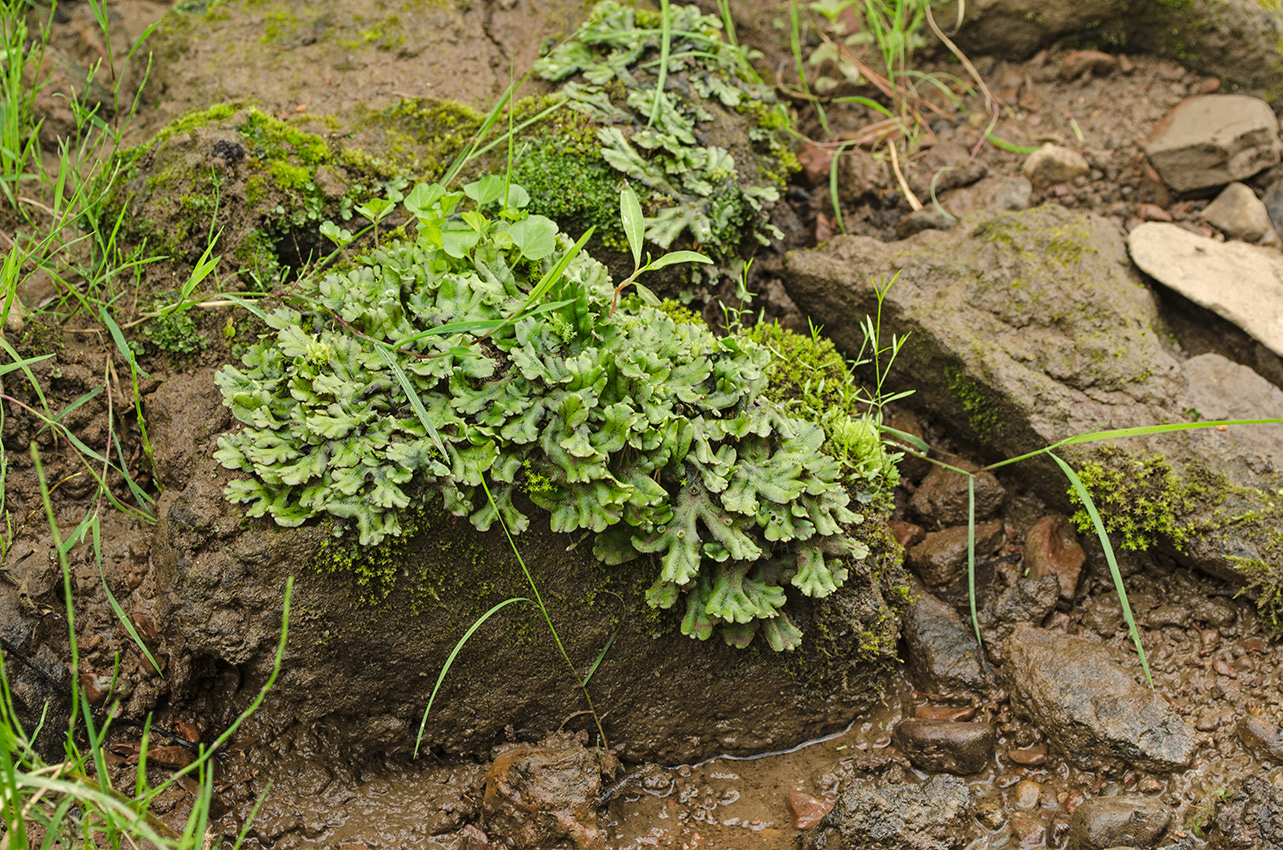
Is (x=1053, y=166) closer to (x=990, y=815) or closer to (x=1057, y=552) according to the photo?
(x=1057, y=552)

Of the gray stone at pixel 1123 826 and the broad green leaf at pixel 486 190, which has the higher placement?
the broad green leaf at pixel 486 190

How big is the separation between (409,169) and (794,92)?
97.4 inches

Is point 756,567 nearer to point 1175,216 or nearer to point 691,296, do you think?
point 691,296

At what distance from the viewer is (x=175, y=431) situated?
356 centimetres

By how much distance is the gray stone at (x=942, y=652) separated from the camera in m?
3.71

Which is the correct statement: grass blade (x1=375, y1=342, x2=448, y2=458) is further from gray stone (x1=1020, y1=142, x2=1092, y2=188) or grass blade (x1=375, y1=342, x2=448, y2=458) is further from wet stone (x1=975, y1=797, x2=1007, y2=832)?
gray stone (x1=1020, y1=142, x2=1092, y2=188)

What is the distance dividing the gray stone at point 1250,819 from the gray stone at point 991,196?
299 centimetres

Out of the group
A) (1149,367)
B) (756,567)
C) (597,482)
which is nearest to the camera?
(597,482)

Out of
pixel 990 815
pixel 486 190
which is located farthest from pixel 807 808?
pixel 486 190

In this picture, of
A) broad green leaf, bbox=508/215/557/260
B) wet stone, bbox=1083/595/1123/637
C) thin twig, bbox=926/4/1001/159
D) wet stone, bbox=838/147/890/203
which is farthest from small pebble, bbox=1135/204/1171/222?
broad green leaf, bbox=508/215/557/260

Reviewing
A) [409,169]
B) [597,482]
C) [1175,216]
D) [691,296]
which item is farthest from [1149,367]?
[409,169]

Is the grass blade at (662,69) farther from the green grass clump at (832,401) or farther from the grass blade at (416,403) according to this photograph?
the grass blade at (416,403)

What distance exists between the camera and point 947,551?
4.02m

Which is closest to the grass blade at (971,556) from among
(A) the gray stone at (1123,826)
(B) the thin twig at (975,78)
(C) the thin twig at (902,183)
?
(A) the gray stone at (1123,826)
